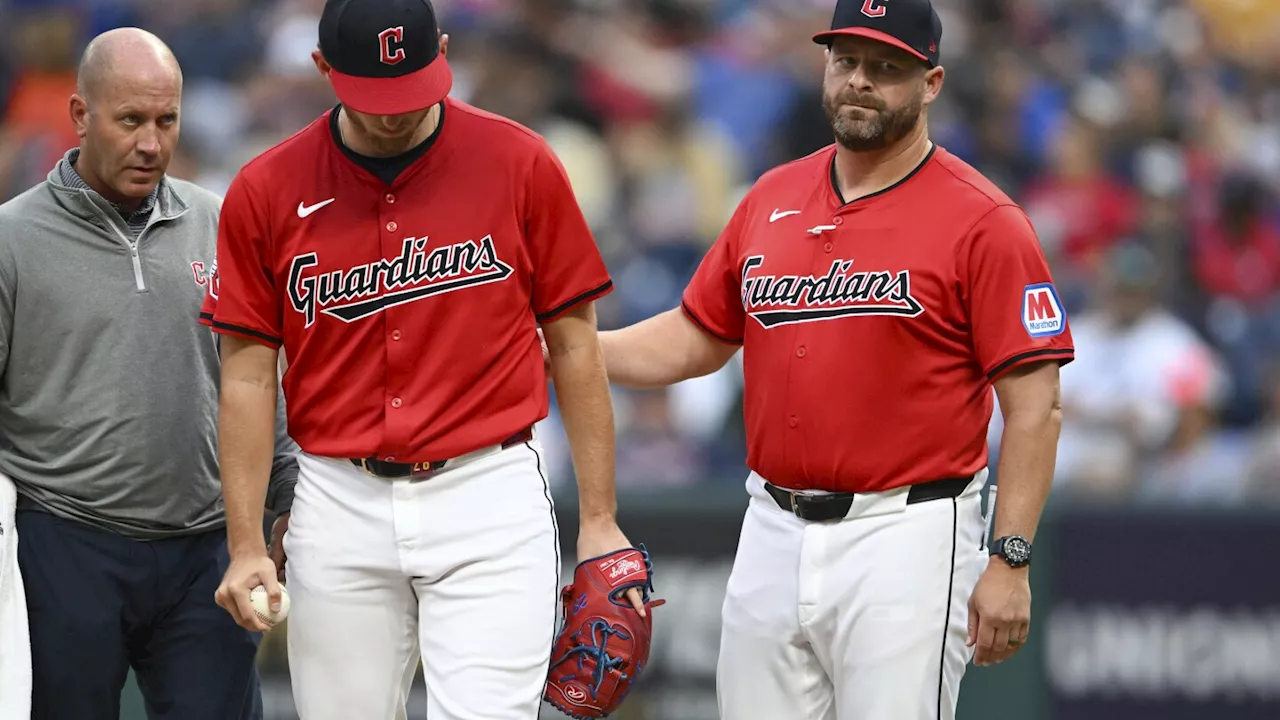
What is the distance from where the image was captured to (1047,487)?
14.3ft

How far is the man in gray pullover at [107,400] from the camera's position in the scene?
4.42 metres

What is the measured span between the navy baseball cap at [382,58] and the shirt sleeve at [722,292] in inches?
43.0

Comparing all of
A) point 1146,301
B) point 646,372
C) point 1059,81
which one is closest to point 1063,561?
point 1146,301

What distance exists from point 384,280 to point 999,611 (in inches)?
65.9

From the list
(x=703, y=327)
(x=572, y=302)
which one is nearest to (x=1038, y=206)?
(x=703, y=327)

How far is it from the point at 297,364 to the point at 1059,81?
8050mm

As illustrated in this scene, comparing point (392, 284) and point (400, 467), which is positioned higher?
point (392, 284)

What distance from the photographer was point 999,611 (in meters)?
4.23

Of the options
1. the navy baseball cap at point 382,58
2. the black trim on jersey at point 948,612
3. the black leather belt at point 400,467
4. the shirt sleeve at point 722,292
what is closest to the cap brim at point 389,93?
the navy baseball cap at point 382,58

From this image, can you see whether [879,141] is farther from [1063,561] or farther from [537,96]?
[537,96]

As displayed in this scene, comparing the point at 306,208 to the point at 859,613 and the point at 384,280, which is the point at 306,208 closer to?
the point at 384,280

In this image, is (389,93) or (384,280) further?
(384,280)

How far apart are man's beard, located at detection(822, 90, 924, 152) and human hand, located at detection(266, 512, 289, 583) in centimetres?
174

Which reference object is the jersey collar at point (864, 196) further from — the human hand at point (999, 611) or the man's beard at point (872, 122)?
the human hand at point (999, 611)
